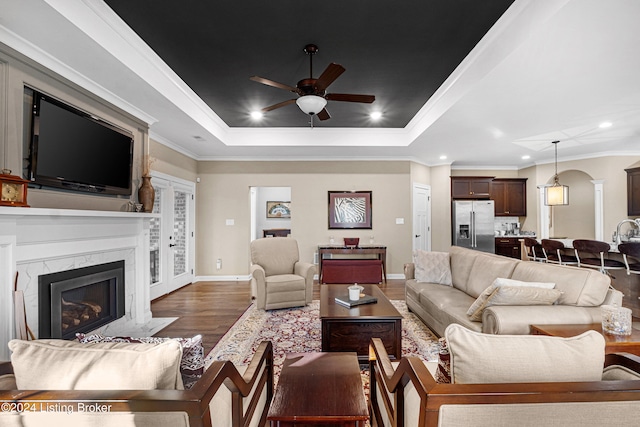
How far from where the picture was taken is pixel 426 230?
Answer: 6.98 m

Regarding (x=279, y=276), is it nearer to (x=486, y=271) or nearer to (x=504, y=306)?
(x=486, y=271)

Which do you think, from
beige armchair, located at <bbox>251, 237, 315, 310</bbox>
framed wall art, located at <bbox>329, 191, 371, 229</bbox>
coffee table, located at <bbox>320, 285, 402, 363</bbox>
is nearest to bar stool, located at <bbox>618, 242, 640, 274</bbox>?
coffee table, located at <bbox>320, 285, 402, 363</bbox>

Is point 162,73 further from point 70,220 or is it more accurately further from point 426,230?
point 426,230

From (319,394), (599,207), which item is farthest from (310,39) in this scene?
(599,207)

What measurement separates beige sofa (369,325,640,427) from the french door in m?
4.36

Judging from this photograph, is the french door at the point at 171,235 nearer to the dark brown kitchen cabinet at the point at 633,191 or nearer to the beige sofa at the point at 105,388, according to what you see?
the beige sofa at the point at 105,388

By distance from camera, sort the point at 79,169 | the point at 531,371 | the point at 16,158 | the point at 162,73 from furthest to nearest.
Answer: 1. the point at 162,73
2. the point at 79,169
3. the point at 16,158
4. the point at 531,371

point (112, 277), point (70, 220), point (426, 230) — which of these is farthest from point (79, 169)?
point (426, 230)

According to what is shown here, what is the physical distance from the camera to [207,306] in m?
4.42

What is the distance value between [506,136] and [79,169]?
5801mm

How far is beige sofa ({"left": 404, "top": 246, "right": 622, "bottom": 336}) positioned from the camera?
2.12 metres

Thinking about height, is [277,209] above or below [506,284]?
above

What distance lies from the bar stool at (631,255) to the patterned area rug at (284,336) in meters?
2.92

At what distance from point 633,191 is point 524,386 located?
7.46m
